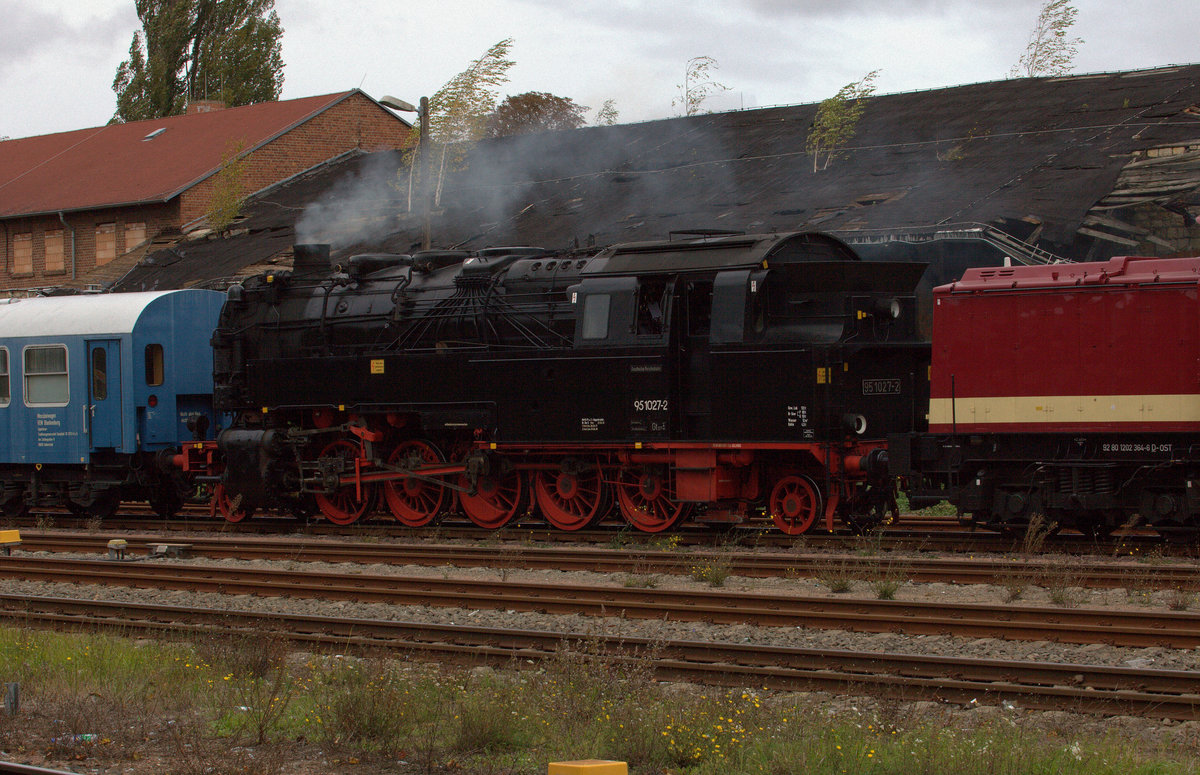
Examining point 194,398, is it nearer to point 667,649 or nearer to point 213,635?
point 213,635

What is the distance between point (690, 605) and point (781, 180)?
17.4 metres

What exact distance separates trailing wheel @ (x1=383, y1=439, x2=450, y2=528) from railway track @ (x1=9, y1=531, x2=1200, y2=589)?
1144mm

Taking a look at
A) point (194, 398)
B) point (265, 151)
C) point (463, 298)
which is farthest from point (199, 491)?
point (265, 151)

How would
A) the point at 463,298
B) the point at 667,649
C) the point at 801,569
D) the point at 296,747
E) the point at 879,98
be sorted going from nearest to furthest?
the point at 296,747 < the point at 667,649 < the point at 801,569 < the point at 463,298 < the point at 879,98

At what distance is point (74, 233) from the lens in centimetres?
4006

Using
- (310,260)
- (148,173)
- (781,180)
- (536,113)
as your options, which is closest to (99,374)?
(310,260)

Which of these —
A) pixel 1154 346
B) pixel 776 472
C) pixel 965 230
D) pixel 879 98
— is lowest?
pixel 776 472

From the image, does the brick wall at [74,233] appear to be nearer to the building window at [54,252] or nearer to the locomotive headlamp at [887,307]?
the building window at [54,252]

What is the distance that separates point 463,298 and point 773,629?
7.87 m

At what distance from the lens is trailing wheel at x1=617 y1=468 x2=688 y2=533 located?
47.6ft

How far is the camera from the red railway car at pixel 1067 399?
484 inches

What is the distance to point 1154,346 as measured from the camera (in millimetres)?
12406

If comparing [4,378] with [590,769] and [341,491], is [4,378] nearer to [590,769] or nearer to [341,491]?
[341,491]

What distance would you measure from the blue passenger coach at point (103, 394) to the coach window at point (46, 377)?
0.02m
